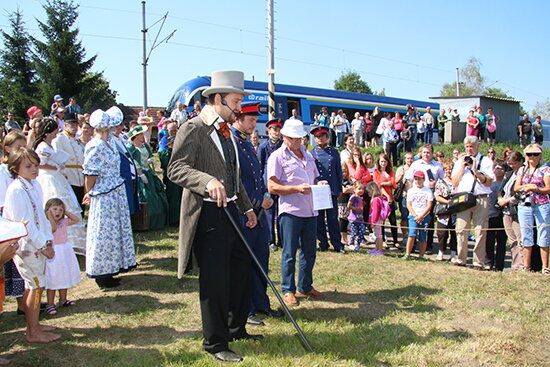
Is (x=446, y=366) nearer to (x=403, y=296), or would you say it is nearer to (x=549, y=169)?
(x=403, y=296)

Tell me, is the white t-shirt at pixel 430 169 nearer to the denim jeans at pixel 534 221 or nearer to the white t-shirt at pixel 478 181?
the white t-shirt at pixel 478 181

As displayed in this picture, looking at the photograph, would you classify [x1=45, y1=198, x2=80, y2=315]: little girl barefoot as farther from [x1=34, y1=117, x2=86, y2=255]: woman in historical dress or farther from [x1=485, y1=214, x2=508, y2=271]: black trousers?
[x1=485, y1=214, x2=508, y2=271]: black trousers

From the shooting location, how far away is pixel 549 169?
21.0ft

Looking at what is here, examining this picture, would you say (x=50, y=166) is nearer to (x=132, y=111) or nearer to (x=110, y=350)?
(x=110, y=350)

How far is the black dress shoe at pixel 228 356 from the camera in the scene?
11.8 feet

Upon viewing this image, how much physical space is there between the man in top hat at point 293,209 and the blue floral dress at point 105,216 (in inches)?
75.6

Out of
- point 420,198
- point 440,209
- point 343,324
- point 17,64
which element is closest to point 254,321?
point 343,324

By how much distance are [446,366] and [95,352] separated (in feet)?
9.44

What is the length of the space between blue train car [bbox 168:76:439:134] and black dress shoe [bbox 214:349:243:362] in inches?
558

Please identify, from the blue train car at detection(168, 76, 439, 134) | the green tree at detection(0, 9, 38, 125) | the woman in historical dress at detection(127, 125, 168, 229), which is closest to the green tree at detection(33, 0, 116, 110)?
the green tree at detection(0, 9, 38, 125)

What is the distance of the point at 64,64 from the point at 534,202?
98.6 ft

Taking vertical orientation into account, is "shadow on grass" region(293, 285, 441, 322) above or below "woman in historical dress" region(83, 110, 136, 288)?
below

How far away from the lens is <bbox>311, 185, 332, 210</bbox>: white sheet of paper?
5027mm

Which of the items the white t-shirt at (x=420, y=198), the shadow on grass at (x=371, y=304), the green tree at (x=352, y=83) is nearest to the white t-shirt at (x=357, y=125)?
the white t-shirt at (x=420, y=198)
